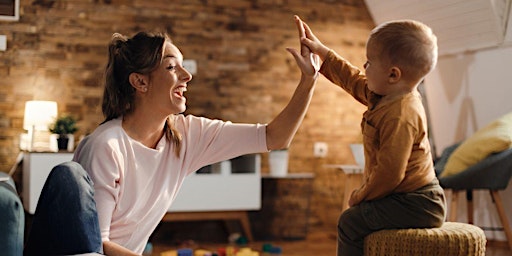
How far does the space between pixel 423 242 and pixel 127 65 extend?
3.24 ft

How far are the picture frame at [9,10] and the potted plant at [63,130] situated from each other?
0.87m

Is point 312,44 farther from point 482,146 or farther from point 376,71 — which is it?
point 482,146

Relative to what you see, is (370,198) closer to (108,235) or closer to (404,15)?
(108,235)

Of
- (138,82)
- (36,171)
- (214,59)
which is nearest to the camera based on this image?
(138,82)

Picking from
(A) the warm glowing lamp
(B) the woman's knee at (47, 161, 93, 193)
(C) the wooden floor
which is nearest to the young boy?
(B) the woman's knee at (47, 161, 93, 193)

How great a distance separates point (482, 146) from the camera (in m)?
5.03

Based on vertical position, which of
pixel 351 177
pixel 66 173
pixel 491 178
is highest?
pixel 66 173

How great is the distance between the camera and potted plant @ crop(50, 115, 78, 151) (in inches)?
217

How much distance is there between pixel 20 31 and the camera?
5.79m

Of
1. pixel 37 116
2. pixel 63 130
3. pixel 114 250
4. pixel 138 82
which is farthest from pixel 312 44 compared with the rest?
pixel 37 116

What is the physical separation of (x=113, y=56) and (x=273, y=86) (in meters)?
4.35

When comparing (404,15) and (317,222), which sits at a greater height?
(404,15)

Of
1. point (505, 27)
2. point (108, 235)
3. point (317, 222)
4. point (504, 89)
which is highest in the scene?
point (505, 27)

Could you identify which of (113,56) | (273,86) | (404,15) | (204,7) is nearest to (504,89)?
(404,15)
